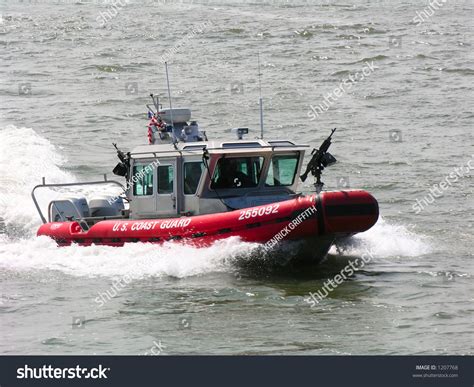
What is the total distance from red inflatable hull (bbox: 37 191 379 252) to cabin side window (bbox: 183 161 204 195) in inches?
22.9

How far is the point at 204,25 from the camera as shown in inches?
1500

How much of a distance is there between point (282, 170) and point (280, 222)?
1645mm

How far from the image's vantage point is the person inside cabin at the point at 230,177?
48.6ft

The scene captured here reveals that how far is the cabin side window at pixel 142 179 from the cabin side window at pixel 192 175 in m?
0.66

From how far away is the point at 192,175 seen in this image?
1504 cm

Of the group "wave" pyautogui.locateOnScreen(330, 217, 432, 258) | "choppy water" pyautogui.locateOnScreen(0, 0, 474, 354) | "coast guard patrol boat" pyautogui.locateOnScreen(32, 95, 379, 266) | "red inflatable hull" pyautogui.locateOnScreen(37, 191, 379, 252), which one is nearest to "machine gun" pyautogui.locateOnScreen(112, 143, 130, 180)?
"coast guard patrol boat" pyautogui.locateOnScreen(32, 95, 379, 266)

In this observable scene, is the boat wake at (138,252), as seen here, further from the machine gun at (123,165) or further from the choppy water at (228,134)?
the machine gun at (123,165)

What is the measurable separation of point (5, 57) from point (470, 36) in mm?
16539

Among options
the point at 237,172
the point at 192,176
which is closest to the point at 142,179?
Result: the point at 192,176

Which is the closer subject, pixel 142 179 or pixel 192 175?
pixel 192 175

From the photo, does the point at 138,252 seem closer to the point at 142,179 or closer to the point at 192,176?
the point at 142,179

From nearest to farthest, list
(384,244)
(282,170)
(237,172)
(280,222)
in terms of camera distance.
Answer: (280,222), (237,172), (282,170), (384,244)

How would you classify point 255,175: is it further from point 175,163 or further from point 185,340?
point 185,340

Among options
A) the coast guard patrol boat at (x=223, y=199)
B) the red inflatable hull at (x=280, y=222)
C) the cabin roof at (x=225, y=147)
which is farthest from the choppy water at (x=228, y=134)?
the cabin roof at (x=225, y=147)
